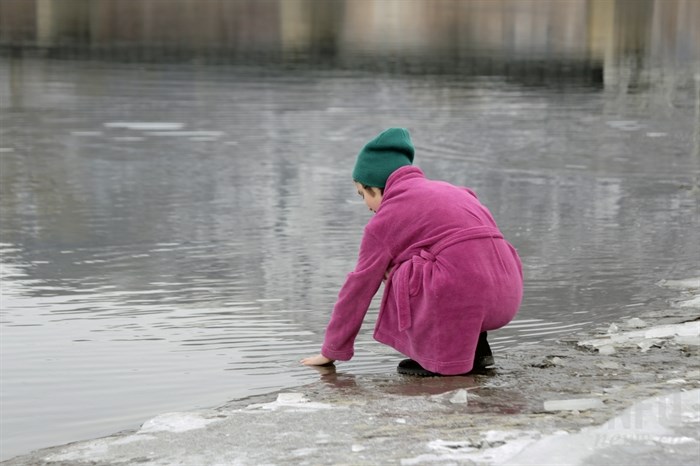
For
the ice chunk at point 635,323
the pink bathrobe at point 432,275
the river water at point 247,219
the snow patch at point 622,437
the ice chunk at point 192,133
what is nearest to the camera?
the snow patch at point 622,437

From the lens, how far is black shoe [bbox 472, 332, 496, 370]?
5.09m

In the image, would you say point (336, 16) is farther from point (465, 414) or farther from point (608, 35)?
point (465, 414)

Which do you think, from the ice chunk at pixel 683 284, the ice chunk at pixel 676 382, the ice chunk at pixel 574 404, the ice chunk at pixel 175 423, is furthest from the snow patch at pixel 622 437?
the ice chunk at pixel 683 284

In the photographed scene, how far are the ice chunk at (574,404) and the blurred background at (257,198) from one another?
118cm

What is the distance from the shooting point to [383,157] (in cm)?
505

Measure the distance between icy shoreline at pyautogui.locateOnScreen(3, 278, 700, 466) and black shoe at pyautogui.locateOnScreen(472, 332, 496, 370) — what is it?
0.20ft

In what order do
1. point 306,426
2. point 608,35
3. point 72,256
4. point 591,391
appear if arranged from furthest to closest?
point 608,35
point 72,256
point 591,391
point 306,426

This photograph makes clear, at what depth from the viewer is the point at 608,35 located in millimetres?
30188

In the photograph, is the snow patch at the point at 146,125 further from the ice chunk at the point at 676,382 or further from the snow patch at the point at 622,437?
the snow patch at the point at 622,437

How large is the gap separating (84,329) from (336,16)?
30427 millimetres

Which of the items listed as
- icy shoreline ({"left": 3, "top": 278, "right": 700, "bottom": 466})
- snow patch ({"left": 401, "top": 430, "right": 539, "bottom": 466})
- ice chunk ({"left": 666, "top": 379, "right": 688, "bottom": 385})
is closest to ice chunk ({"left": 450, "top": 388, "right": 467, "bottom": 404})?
icy shoreline ({"left": 3, "top": 278, "right": 700, "bottom": 466})

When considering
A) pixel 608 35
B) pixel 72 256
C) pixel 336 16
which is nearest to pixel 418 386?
pixel 72 256

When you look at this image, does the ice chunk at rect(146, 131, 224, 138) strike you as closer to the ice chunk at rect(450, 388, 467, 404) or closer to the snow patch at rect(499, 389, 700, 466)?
the ice chunk at rect(450, 388, 467, 404)

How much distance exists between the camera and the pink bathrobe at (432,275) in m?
4.81
